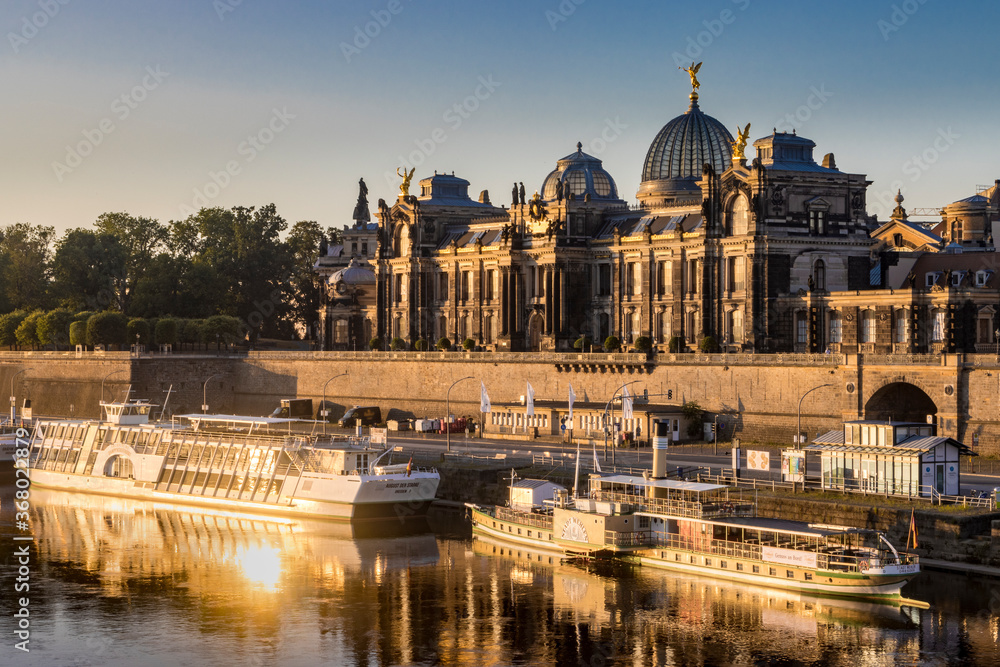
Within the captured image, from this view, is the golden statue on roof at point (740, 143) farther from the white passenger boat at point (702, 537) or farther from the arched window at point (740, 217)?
the white passenger boat at point (702, 537)

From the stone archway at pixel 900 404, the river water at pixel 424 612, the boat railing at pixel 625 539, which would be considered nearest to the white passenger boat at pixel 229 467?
the river water at pixel 424 612

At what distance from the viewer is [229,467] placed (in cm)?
9431

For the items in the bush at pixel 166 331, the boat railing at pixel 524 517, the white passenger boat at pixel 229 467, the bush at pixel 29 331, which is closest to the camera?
the boat railing at pixel 524 517

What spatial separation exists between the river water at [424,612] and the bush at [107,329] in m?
85.0

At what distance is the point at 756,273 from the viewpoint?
392ft

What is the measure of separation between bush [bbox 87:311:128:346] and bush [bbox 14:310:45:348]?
11.7 m

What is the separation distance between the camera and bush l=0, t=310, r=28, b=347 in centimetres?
17675

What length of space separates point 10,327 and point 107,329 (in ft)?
64.6

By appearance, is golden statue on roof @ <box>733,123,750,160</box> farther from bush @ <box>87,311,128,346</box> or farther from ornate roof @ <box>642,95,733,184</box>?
bush @ <box>87,311,128,346</box>

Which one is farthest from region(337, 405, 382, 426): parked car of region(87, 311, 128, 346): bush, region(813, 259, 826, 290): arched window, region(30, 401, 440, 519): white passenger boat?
region(813, 259, 826, 290): arched window

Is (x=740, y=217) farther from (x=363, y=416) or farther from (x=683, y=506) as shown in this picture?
(x=683, y=506)

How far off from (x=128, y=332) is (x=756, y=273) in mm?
77874

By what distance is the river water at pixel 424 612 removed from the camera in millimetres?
56281

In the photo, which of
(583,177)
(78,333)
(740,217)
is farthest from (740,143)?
(78,333)
